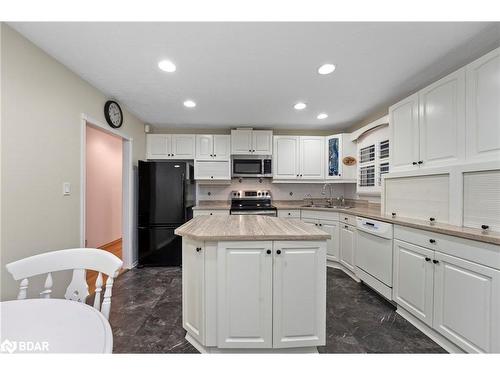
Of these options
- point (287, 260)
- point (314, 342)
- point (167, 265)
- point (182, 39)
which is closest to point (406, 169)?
point (287, 260)

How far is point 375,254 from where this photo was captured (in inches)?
86.9

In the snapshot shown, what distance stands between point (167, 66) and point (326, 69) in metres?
1.47

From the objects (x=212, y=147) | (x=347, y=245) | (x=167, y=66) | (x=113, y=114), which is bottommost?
(x=347, y=245)

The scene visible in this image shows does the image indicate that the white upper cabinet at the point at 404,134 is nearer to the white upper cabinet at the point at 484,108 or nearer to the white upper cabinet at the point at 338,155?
the white upper cabinet at the point at 484,108

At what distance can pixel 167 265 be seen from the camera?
122 inches

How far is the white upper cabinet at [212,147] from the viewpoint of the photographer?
3.59 meters

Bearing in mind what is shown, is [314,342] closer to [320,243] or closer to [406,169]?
[320,243]

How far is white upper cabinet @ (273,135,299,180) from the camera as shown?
3.65m

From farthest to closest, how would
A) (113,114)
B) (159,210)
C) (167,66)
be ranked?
(159,210)
(113,114)
(167,66)

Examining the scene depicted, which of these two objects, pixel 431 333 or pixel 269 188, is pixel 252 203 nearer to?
pixel 269 188

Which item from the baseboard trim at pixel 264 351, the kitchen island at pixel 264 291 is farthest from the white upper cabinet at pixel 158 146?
the baseboard trim at pixel 264 351

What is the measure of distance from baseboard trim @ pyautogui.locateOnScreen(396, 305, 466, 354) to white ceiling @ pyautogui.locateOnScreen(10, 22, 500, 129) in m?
2.25

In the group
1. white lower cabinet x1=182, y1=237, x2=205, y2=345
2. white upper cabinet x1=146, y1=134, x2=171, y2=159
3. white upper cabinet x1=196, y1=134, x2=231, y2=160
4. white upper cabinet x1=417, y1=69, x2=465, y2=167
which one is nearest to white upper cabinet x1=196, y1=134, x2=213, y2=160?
white upper cabinet x1=196, y1=134, x2=231, y2=160

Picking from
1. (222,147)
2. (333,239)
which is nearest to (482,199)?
(333,239)
